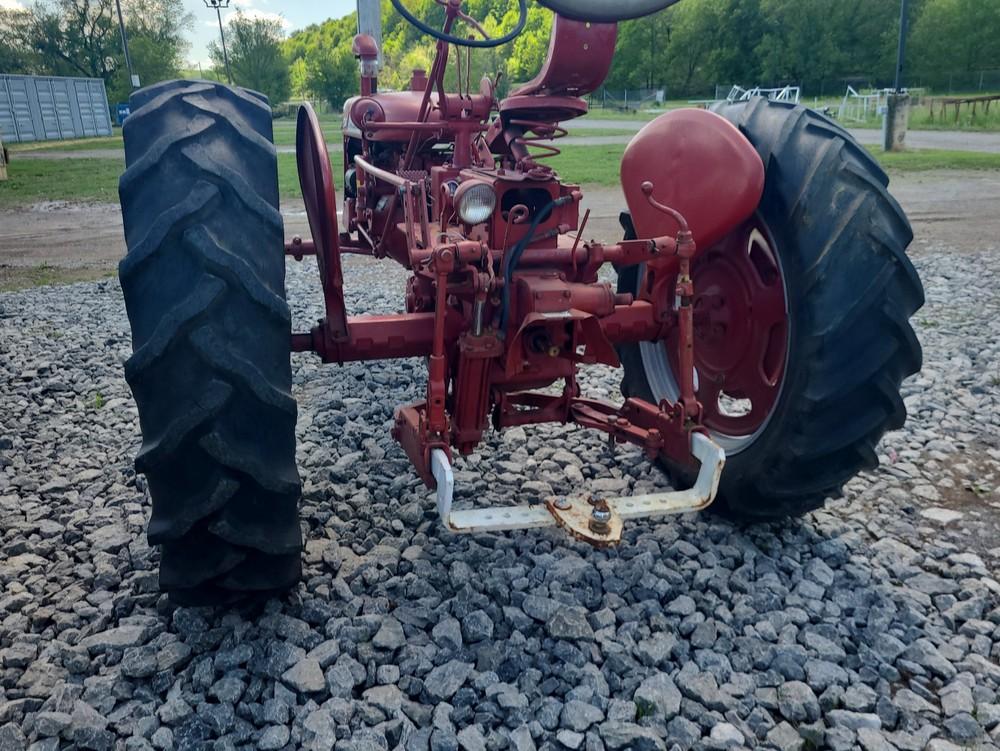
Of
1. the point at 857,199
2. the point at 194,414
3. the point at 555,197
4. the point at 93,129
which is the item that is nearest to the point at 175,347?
the point at 194,414

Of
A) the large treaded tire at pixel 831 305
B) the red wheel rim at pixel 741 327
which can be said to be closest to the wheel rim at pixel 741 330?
the red wheel rim at pixel 741 327

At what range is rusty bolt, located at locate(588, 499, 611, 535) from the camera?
2.39 meters

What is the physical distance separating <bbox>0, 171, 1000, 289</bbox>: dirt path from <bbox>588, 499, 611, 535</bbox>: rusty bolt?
23.8 feet

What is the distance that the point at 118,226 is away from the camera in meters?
11.4

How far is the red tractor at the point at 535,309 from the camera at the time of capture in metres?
2.15

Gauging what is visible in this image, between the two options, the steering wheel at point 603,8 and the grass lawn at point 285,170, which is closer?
the steering wheel at point 603,8

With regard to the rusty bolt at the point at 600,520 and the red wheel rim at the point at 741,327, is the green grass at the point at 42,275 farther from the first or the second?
the rusty bolt at the point at 600,520

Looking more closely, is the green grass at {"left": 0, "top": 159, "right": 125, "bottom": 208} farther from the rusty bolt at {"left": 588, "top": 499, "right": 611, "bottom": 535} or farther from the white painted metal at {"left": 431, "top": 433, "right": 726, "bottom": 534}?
the rusty bolt at {"left": 588, "top": 499, "right": 611, "bottom": 535}

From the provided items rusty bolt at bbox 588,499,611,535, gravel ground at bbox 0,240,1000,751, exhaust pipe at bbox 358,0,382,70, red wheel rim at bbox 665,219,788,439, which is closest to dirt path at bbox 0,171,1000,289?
exhaust pipe at bbox 358,0,382,70

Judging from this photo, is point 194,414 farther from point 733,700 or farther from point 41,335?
point 41,335

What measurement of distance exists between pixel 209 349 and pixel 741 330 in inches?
78.3

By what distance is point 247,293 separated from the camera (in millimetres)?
2143

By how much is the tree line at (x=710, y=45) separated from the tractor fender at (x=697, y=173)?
47855mm

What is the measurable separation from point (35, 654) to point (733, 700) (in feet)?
6.67
